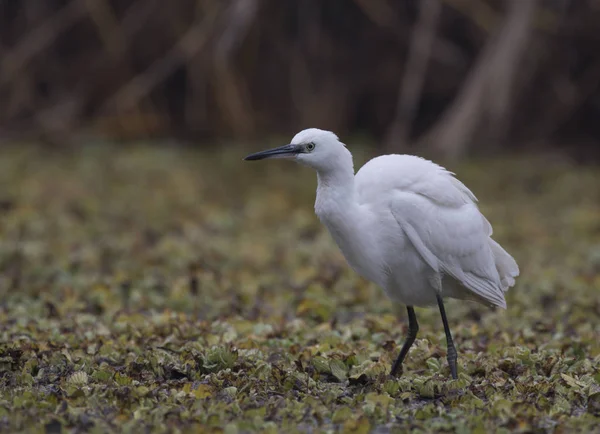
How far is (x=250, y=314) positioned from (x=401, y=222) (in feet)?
7.16

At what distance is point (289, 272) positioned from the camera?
791cm

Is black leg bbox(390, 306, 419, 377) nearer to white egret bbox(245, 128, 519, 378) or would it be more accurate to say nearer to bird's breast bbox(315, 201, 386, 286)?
white egret bbox(245, 128, 519, 378)

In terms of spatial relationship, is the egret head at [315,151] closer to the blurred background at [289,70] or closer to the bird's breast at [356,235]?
the bird's breast at [356,235]

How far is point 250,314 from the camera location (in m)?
6.64

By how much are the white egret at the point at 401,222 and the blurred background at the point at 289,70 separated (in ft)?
24.9

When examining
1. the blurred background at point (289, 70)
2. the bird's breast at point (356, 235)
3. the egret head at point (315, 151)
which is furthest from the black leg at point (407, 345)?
the blurred background at point (289, 70)

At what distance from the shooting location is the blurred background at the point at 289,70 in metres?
13.2

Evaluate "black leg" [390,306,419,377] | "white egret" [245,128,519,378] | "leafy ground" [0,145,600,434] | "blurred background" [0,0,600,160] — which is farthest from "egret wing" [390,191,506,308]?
"blurred background" [0,0,600,160]

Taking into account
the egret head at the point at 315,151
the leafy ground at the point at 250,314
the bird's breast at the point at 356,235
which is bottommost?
the leafy ground at the point at 250,314

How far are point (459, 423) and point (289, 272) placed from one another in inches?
157

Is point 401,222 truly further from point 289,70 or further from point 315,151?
point 289,70

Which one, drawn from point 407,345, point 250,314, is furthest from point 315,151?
point 250,314

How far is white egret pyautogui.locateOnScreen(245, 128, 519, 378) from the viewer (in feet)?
15.1

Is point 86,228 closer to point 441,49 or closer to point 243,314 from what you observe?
point 243,314
